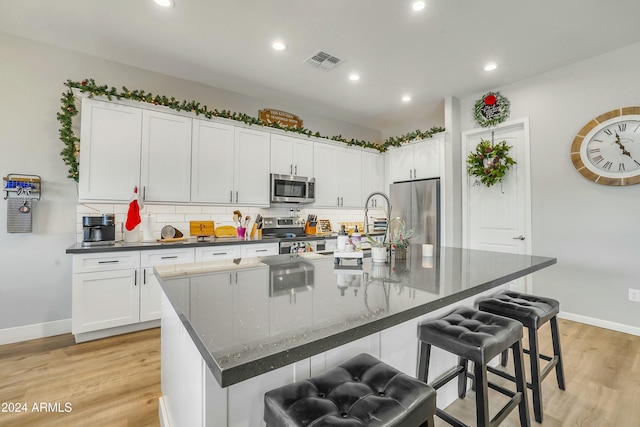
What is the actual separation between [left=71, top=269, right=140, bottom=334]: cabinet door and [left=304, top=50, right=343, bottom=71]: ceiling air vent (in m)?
2.90

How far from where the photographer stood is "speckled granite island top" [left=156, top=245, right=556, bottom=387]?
605mm

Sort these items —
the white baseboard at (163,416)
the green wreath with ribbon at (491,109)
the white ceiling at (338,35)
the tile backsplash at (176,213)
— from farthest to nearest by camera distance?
the green wreath with ribbon at (491,109)
the tile backsplash at (176,213)
the white ceiling at (338,35)
the white baseboard at (163,416)

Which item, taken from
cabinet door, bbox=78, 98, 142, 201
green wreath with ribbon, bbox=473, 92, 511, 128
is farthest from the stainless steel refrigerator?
cabinet door, bbox=78, 98, 142, 201

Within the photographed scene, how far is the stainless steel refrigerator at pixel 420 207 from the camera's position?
420 centimetres

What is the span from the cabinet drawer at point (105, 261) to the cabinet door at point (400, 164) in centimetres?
394

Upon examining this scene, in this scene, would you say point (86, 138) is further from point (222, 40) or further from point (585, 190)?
point (585, 190)

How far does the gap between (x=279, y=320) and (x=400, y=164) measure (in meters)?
4.51

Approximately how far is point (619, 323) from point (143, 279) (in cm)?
491

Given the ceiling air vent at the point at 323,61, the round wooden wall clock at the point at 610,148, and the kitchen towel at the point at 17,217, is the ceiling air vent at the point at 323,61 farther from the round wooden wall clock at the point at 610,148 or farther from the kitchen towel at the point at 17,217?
the kitchen towel at the point at 17,217

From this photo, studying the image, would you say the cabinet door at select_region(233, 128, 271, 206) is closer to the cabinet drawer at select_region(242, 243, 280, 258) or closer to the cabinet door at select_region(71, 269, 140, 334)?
the cabinet drawer at select_region(242, 243, 280, 258)

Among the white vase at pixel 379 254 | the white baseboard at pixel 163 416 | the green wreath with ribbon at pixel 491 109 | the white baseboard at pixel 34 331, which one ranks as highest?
the green wreath with ribbon at pixel 491 109

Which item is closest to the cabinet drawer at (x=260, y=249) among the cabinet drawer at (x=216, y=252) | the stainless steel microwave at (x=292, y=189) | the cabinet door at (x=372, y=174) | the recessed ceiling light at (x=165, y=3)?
the cabinet drawer at (x=216, y=252)

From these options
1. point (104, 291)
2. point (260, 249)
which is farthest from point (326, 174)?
point (104, 291)

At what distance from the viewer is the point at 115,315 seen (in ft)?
8.84
